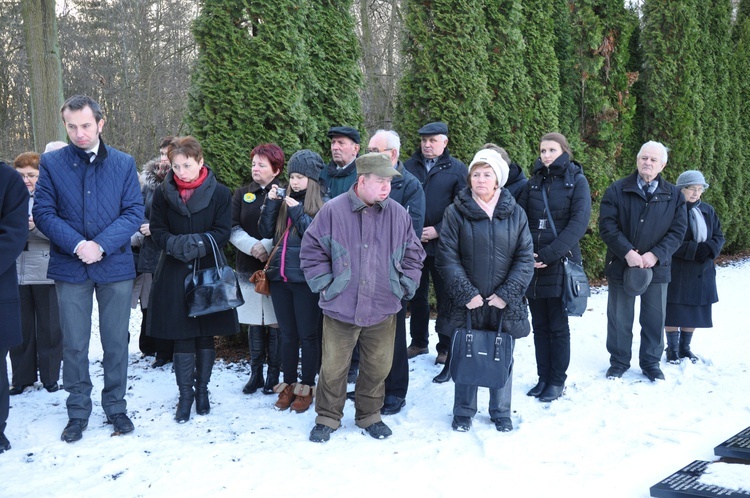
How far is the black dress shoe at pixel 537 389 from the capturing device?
492 centimetres

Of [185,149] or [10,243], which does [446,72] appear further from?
[10,243]

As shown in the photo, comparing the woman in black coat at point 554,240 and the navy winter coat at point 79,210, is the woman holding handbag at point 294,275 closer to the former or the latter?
the navy winter coat at point 79,210

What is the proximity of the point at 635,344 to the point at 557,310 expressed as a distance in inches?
79.0

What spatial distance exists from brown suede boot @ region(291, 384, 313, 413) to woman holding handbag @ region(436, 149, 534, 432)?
1.10 metres

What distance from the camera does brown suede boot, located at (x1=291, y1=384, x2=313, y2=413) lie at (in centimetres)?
458

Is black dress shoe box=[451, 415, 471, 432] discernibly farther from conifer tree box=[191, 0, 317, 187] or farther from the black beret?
conifer tree box=[191, 0, 317, 187]

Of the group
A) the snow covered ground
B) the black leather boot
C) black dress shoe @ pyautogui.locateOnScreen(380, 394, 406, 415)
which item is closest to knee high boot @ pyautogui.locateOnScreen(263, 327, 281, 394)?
the snow covered ground

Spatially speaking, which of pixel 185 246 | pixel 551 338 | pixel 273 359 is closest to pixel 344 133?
pixel 185 246

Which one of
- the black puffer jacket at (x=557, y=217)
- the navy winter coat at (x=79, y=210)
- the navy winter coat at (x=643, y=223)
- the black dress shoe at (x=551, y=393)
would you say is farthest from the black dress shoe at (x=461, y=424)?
the navy winter coat at (x=79, y=210)

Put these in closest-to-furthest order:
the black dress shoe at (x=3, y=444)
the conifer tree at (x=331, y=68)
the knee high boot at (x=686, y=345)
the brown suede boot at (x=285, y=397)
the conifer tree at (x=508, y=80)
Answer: the black dress shoe at (x=3, y=444)
the brown suede boot at (x=285, y=397)
the knee high boot at (x=686, y=345)
the conifer tree at (x=331, y=68)
the conifer tree at (x=508, y=80)

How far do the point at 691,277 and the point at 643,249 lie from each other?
1102 mm

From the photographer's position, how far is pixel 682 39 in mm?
10672

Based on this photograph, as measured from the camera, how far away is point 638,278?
518 cm

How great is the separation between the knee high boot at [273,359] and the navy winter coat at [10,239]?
184 centimetres
